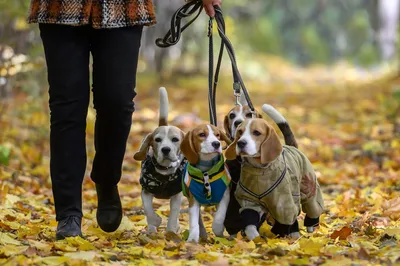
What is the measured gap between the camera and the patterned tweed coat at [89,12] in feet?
12.9

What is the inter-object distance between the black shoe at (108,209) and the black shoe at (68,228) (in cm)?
28

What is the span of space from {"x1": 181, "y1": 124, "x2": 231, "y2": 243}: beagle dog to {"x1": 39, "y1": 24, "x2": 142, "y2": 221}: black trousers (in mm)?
428

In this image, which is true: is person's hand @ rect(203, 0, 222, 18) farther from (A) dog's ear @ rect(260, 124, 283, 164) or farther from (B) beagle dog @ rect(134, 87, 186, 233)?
(A) dog's ear @ rect(260, 124, 283, 164)

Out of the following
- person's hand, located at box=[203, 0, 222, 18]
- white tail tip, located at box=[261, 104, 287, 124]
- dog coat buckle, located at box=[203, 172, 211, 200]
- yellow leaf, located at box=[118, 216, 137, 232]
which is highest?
person's hand, located at box=[203, 0, 222, 18]

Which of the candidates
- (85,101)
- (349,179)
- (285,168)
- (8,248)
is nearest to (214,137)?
(285,168)

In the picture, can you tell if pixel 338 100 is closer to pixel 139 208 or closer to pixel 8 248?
pixel 139 208

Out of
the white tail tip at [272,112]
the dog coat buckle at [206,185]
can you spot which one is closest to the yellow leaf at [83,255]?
the dog coat buckle at [206,185]

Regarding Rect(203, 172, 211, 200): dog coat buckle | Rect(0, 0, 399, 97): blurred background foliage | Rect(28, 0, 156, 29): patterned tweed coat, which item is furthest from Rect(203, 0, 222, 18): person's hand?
Rect(0, 0, 399, 97): blurred background foliage

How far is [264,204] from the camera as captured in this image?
4234 mm

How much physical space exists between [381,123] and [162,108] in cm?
637

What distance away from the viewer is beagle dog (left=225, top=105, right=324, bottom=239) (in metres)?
4.08

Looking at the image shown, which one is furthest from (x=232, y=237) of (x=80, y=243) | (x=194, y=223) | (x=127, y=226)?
(x=80, y=243)

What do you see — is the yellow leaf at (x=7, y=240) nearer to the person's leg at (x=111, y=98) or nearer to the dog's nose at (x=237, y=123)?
the person's leg at (x=111, y=98)

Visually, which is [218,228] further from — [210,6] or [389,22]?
[389,22]
